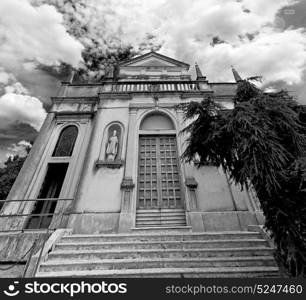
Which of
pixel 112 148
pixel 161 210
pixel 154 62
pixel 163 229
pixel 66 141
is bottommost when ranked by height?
pixel 163 229

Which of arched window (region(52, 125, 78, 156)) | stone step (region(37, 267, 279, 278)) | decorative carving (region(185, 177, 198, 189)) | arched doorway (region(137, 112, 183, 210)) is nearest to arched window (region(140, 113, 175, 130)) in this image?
arched doorway (region(137, 112, 183, 210))

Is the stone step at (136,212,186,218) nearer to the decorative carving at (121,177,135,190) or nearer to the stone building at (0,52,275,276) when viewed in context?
the stone building at (0,52,275,276)

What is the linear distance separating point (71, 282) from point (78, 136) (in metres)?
8.43

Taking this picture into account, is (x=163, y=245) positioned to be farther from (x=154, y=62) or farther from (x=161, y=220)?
(x=154, y=62)

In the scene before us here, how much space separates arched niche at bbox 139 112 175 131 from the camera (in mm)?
9812

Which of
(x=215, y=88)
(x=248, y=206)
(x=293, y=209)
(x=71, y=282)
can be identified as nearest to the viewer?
(x=71, y=282)

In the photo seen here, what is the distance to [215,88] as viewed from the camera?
11648 millimetres

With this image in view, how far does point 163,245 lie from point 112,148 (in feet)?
16.9

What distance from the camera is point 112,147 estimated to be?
8.55 meters

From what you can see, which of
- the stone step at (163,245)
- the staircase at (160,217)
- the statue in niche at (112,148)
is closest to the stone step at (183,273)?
the stone step at (163,245)

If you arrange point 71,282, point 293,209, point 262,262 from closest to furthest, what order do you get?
point 71,282 → point 293,209 → point 262,262

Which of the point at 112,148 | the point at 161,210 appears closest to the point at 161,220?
the point at 161,210

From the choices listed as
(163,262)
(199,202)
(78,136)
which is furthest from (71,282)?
(78,136)

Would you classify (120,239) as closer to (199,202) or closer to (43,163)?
(199,202)
